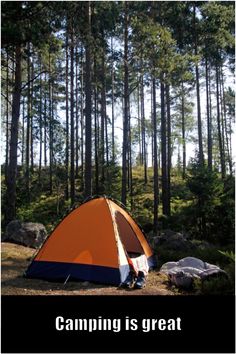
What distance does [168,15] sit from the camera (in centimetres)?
1842

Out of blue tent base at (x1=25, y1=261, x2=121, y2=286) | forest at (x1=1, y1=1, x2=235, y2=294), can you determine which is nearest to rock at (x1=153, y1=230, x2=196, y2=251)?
forest at (x1=1, y1=1, x2=235, y2=294)

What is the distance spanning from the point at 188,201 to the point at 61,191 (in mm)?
9072

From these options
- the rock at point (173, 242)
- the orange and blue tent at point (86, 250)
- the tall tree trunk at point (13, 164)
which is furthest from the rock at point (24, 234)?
the rock at point (173, 242)

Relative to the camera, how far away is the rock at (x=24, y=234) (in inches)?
472

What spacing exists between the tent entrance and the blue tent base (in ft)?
7.84

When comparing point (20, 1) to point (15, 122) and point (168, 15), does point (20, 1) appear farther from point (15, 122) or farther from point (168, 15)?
point (168, 15)

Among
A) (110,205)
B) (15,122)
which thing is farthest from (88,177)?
(110,205)

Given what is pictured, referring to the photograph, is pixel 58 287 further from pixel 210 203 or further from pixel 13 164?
pixel 210 203

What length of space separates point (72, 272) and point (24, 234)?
13.5 feet

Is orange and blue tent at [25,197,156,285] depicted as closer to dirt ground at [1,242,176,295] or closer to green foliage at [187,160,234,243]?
dirt ground at [1,242,176,295]

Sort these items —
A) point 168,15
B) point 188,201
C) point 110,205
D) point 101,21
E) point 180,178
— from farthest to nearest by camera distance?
point 180,178, point 188,201, point 168,15, point 101,21, point 110,205

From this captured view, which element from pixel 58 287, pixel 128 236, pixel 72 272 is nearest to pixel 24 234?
pixel 128 236

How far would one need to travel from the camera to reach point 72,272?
8477mm

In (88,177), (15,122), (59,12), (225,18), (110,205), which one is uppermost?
(225,18)
